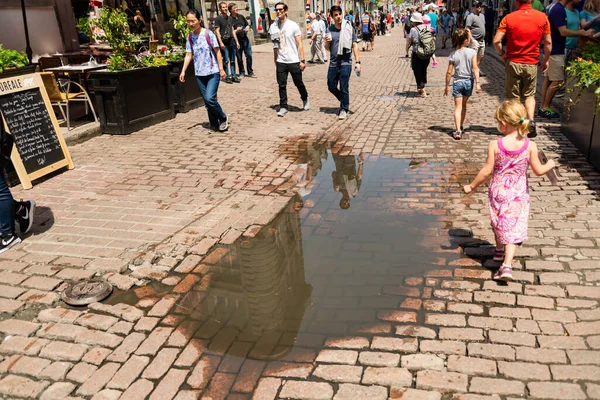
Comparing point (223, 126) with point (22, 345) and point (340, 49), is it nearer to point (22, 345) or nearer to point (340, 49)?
point (340, 49)

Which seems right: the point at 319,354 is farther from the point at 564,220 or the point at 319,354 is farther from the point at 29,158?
the point at 29,158

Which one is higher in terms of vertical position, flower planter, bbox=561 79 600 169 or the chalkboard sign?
the chalkboard sign

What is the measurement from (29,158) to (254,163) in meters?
2.93

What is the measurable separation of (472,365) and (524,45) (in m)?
5.86

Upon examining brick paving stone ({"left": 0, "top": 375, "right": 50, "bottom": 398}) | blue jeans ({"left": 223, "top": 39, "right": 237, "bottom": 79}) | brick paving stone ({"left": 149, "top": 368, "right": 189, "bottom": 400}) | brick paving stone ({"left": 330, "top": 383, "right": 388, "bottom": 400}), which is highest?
blue jeans ({"left": 223, "top": 39, "right": 237, "bottom": 79})

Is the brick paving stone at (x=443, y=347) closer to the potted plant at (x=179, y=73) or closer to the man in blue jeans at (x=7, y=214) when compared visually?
the man in blue jeans at (x=7, y=214)

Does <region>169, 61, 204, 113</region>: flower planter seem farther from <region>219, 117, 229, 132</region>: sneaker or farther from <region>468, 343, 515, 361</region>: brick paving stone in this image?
<region>468, 343, 515, 361</region>: brick paving stone

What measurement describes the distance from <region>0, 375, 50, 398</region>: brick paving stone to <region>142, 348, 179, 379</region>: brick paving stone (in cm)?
61

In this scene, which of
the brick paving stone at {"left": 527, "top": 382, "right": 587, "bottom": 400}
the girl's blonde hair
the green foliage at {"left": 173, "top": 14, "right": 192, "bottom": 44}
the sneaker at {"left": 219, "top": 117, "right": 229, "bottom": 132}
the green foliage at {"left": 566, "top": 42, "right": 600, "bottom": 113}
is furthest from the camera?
the green foliage at {"left": 173, "top": 14, "right": 192, "bottom": 44}

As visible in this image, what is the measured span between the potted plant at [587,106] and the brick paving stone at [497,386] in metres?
4.32

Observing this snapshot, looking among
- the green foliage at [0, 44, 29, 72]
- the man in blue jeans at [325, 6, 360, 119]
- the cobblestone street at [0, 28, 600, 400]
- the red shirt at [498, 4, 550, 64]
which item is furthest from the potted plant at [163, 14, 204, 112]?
the red shirt at [498, 4, 550, 64]

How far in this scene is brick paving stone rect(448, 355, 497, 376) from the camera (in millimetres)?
3133

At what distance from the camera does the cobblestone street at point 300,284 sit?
3189mm

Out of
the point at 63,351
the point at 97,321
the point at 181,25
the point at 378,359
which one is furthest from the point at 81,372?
the point at 181,25
